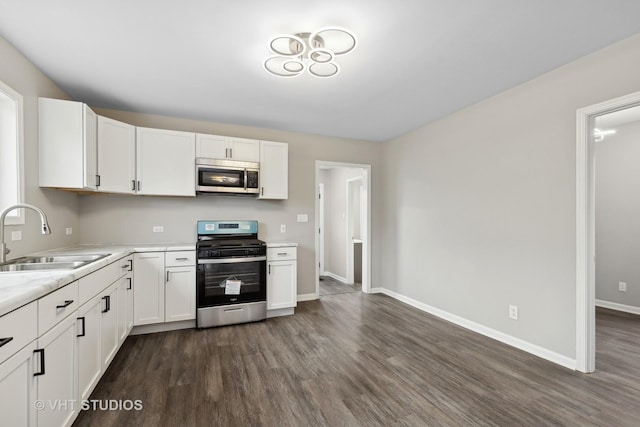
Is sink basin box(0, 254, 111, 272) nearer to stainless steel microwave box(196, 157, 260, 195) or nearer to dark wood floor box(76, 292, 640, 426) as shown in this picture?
dark wood floor box(76, 292, 640, 426)

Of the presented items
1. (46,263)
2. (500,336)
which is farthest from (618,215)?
(46,263)

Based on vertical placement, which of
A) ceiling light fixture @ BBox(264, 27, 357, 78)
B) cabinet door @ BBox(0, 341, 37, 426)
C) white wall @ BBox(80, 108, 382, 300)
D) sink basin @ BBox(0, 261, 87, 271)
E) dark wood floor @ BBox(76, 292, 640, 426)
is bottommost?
dark wood floor @ BBox(76, 292, 640, 426)


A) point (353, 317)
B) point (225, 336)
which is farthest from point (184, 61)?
point (353, 317)

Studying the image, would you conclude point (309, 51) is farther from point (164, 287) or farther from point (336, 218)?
point (336, 218)

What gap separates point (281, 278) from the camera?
3.73m

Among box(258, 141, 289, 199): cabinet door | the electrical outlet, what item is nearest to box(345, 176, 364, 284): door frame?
box(258, 141, 289, 199): cabinet door

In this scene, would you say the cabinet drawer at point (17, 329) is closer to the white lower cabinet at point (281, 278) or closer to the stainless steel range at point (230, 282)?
the stainless steel range at point (230, 282)

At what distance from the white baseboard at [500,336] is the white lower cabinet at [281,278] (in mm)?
1791

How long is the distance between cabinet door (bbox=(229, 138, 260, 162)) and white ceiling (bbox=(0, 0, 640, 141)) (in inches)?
19.5

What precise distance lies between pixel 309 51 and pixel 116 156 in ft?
7.74

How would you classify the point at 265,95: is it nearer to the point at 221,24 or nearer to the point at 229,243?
the point at 221,24

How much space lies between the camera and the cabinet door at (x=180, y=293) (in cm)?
→ 318

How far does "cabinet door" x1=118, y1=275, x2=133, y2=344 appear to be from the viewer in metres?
2.58

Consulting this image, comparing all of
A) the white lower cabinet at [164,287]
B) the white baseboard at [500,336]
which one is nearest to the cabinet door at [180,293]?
the white lower cabinet at [164,287]
